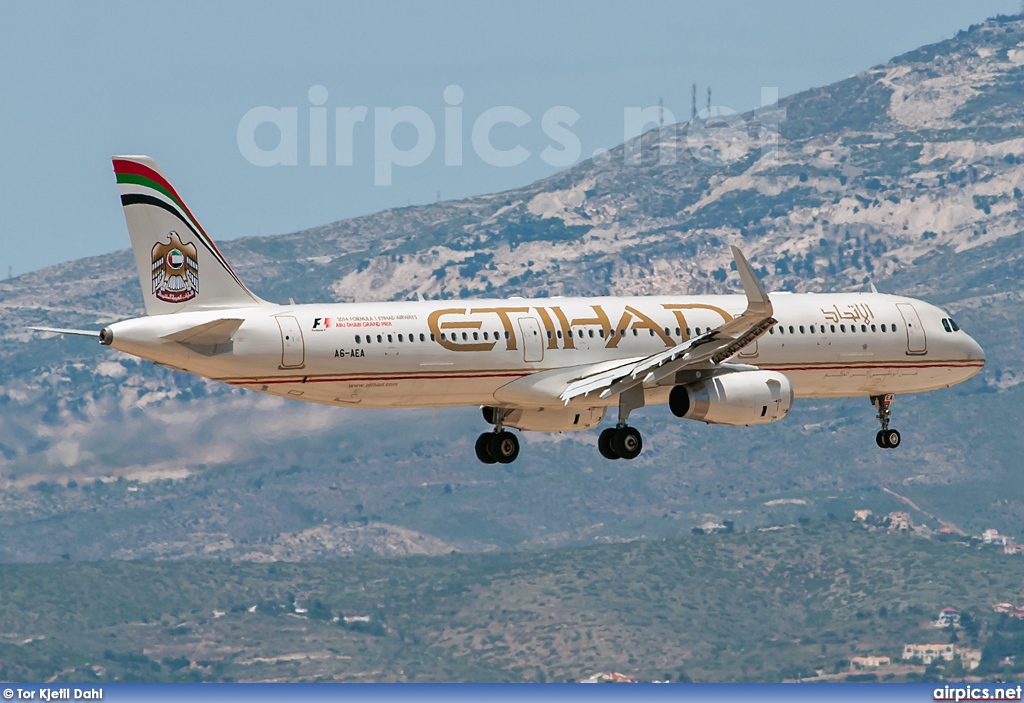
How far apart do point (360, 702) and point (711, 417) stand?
2312cm

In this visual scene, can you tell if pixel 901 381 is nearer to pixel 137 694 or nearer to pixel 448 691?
pixel 448 691

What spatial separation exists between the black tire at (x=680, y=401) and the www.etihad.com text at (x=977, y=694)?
18501 mm

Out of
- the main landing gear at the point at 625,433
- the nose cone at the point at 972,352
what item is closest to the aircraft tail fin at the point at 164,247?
the main landing gear at the point at 625,433

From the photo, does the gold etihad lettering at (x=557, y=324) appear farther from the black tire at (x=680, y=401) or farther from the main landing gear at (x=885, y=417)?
the main landing gear at (x=885, y=417)

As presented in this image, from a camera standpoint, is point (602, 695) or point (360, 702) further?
point (602, 695)

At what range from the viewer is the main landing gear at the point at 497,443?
75875 millimetres

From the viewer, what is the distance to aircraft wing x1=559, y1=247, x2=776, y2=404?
6625cm

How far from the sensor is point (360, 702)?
167 ft

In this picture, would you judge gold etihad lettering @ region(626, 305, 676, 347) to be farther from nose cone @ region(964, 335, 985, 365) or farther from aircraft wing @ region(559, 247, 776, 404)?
nose cone @ region(964, 335, 985, 365)

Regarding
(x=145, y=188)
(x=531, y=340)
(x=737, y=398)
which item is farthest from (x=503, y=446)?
(x=145, y=188)

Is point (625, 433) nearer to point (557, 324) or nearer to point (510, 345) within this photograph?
point (557, 324)

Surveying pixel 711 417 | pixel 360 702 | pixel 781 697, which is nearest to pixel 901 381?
pixel 711 417

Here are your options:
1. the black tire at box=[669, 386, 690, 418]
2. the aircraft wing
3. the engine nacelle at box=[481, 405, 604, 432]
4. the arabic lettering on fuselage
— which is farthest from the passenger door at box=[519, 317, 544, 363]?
the arabic lettering on fuselage

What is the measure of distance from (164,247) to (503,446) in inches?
600
